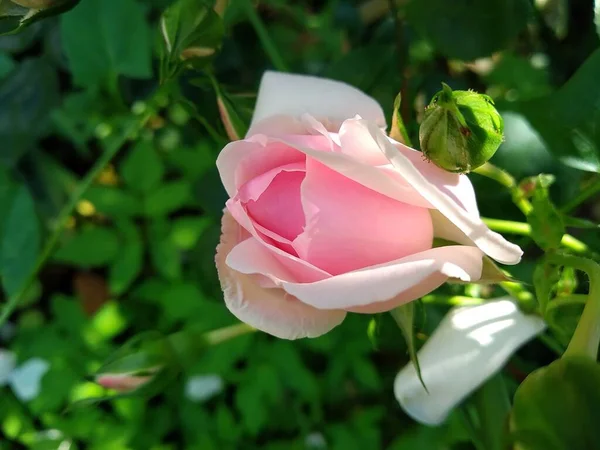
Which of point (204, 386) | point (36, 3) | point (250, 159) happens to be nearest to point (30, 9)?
point (36, 3)

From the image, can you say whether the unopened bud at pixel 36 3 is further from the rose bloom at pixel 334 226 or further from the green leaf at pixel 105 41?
the green leaf at pixel 105 41

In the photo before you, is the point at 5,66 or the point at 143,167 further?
the point at 143,167

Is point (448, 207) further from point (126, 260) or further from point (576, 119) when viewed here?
point (126, 260)

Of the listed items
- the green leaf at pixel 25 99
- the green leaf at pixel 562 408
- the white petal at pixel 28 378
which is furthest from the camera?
the white petal at pixel 28 378

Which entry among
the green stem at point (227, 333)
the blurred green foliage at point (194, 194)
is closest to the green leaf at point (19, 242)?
the blurred green foliage at point (194, 194)

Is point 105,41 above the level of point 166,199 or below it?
above

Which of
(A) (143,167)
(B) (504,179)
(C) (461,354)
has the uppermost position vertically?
(B) (504,179)

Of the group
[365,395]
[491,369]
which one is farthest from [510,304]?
[365,395]
